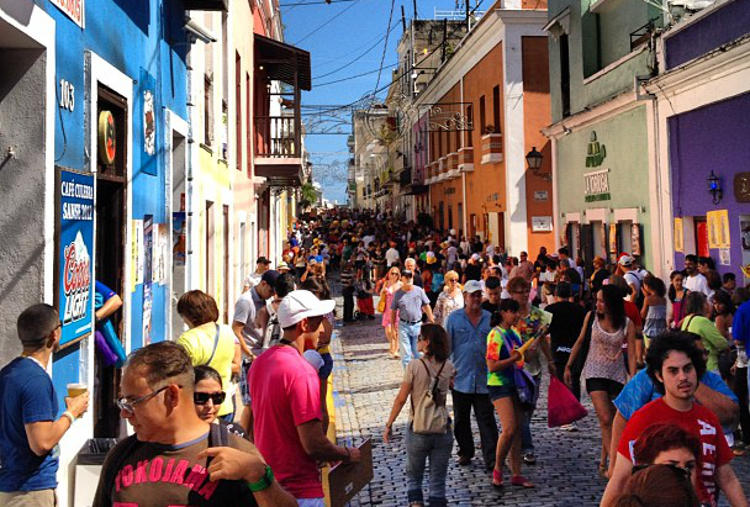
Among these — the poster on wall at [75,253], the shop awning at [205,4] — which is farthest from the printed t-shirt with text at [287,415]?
the shop awning at [205,4]

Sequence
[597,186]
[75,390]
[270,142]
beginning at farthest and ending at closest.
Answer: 1. [270,142]
2. [597,186]
3. [75,390]

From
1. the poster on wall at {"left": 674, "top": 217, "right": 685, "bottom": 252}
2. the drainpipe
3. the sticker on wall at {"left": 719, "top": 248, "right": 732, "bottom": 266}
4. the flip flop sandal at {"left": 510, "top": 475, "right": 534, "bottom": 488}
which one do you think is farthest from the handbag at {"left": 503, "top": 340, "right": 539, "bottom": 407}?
the poster on wall at {"left": 674, "top": 217, "right": 685, "bottom": 252}

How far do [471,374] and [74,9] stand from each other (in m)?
4.40

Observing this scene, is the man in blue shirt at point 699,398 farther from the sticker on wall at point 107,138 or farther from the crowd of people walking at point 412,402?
the sticker on wall at point 107,138

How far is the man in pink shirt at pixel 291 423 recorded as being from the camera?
345 centimetres

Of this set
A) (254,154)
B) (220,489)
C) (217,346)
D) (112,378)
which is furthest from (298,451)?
(254,154)

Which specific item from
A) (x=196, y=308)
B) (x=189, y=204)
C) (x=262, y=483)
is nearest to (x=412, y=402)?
(x=196, y=308)

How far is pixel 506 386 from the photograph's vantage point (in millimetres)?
5973

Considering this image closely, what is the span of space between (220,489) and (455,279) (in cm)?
799

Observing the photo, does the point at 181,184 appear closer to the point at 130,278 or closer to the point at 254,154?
the point at 130,278

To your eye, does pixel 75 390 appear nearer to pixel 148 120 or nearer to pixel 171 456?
pixel 171 456

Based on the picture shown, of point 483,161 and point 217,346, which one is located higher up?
point 483,161

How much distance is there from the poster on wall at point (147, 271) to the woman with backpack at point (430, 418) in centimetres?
325

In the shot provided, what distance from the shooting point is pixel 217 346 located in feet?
16.4
